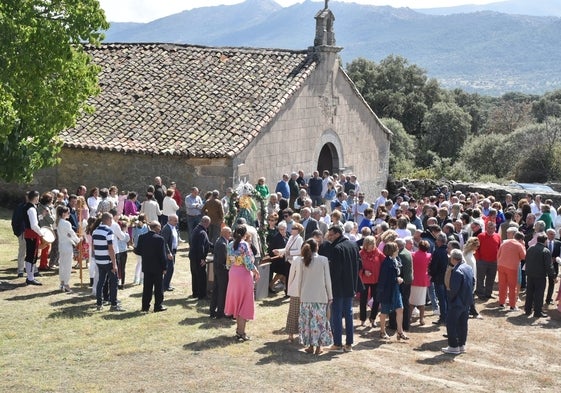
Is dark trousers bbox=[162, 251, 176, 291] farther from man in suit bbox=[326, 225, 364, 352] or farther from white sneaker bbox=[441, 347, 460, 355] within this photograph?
white sneaker bbox=[441, 347, 460, 355]

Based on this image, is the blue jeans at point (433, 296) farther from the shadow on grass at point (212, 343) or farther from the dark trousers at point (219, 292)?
the shadow on grass at point (212, 343)

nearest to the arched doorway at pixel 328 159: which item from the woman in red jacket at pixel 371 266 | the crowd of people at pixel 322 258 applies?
the crowd of people at pixel 322 258

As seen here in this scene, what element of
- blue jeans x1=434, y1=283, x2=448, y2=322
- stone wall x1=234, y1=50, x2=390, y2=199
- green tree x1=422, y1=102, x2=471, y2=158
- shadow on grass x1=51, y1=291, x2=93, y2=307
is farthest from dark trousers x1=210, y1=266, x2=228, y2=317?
green tree x1=422, y1=102, x2=471, y2=158

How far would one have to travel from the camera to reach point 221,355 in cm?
1243

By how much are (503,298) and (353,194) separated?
617cm

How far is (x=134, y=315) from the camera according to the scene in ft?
47.2

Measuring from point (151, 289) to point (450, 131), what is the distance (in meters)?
43.2

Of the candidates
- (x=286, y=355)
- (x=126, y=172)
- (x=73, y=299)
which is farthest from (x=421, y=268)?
(x=126, y=172)

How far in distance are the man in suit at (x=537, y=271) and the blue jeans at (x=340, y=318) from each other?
438 centimetres

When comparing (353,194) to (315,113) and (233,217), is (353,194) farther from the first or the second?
(315,113)

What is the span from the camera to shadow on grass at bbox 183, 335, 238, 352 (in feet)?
41.8

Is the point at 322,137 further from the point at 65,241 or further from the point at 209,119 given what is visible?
Answer: the point at 65,241

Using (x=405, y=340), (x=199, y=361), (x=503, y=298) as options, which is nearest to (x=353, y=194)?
(x=503, y=298)

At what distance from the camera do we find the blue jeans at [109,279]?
47.3 feet
